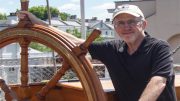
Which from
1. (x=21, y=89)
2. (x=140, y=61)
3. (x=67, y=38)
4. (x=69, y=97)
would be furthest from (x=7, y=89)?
(x=140, y=61)

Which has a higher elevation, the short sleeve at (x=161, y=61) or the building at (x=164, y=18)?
the short sleeve at (x=161, y=61)

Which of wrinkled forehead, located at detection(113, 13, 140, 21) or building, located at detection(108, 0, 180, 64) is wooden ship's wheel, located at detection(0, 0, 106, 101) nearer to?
wrinkled forehead, located at detection(113, 13, 140, 21)

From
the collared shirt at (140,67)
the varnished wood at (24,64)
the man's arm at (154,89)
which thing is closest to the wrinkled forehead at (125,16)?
the collared shirt at (140,67)

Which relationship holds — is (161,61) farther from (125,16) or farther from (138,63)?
(125,16)

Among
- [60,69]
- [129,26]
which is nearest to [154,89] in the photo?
[129,26]

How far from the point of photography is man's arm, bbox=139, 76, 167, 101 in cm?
186

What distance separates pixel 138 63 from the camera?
2.00 metres

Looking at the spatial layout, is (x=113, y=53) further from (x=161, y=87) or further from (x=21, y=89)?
(x=21, y=89)

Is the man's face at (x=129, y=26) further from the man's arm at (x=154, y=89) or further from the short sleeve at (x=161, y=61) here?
→ the man's arm at (x=154, y=89)

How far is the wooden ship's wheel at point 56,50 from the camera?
75.2 inches

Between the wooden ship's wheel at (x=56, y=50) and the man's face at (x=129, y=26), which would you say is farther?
the man's face at (x=129, y=26)

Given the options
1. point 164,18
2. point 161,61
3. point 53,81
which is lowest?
point 164,18

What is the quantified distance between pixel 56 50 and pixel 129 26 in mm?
326

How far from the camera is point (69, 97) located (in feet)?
7.86
